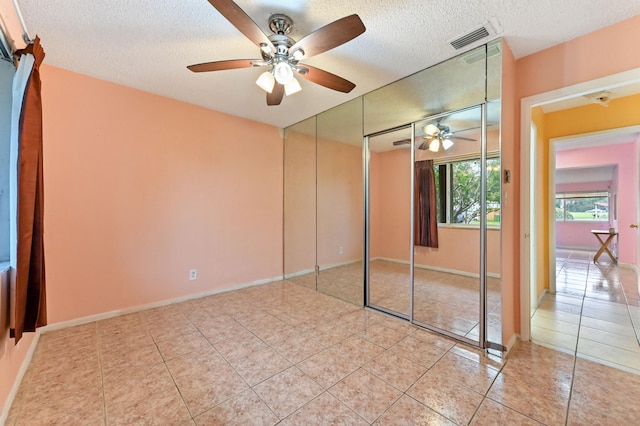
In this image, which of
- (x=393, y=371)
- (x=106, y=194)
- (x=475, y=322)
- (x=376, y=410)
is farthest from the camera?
(x=106, y=194)

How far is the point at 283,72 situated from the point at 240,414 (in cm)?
221

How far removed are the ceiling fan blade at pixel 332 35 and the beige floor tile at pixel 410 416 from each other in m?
2.17

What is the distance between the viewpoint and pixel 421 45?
6.77 ft

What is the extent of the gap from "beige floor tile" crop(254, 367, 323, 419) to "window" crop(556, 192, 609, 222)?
9947mm

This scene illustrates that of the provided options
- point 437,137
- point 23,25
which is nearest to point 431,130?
point 437,137

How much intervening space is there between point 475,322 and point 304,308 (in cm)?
178

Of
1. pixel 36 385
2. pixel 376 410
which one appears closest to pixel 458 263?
pixel 376 410

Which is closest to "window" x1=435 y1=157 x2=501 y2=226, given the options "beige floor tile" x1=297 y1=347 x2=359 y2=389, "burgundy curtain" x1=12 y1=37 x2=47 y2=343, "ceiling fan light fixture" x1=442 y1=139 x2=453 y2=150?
"ceiling fan light fixture" x1=442 y1=139 x2=453 y2=150

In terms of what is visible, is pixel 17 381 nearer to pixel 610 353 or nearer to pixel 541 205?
pixel 610 353

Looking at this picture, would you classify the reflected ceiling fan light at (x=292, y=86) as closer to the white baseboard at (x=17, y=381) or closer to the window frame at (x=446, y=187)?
the window frame at (x=446, y=187)

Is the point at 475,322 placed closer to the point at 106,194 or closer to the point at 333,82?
the point at 333,82

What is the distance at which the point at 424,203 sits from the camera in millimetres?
2727

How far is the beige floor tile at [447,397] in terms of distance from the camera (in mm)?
1432

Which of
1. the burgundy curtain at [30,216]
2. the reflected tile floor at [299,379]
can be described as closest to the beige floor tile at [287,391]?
the reflected tile floor at [299,379]
